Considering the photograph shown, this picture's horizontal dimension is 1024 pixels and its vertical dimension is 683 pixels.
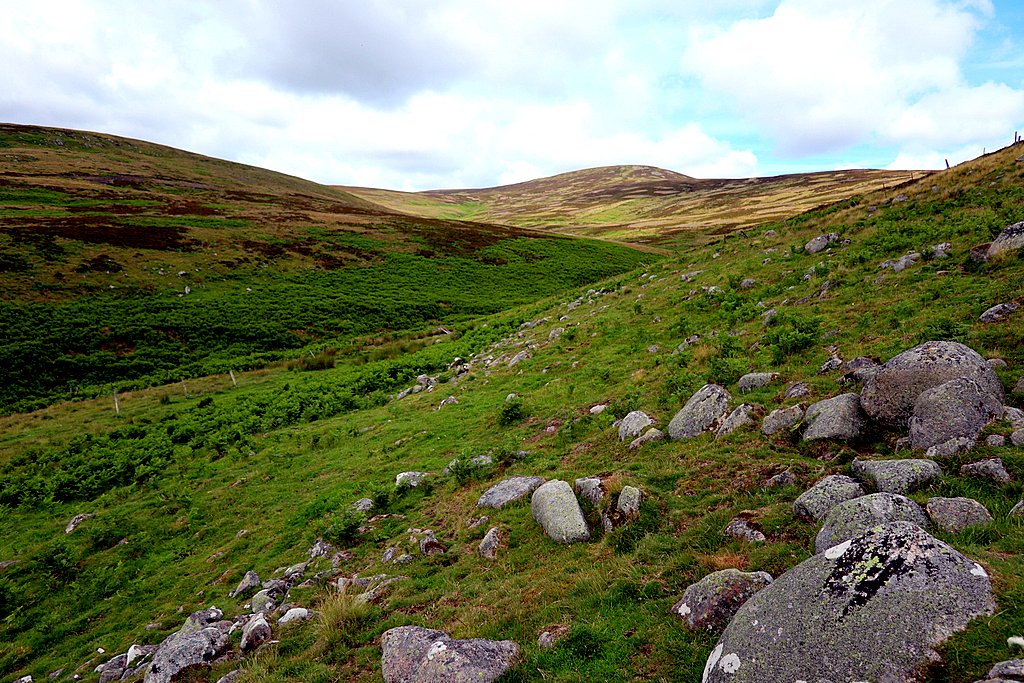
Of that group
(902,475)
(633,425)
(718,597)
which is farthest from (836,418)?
(718,597)

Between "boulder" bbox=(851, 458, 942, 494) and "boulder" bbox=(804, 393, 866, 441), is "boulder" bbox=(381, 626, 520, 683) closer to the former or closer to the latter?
"boulder" bbox=(851, 458, 942, 494)

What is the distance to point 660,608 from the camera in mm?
6938

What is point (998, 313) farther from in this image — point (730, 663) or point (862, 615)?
point (730, 663)

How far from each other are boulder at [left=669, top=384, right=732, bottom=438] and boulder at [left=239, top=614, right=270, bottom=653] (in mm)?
10287

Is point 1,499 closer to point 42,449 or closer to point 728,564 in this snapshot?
point 42,449

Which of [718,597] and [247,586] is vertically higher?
[718,597]

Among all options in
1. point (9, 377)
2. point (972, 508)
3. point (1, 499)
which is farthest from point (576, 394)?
point (9, 377)

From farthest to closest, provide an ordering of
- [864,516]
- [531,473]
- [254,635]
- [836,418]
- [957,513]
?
[531,473] → [836,418] → [254,635] → [864,516] → [957,513]

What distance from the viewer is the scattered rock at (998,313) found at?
11.3 m

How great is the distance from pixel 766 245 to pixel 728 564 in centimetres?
2984

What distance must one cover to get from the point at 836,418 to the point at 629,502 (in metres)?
4.77

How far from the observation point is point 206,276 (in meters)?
53.8

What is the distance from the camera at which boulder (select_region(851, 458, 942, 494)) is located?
7.43 meters

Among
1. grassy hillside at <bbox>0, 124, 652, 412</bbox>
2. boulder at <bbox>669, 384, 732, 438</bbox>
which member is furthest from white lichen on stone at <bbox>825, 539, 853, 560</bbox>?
grassy hillside at <bbox>0, 124, 652, 412</bbox>
